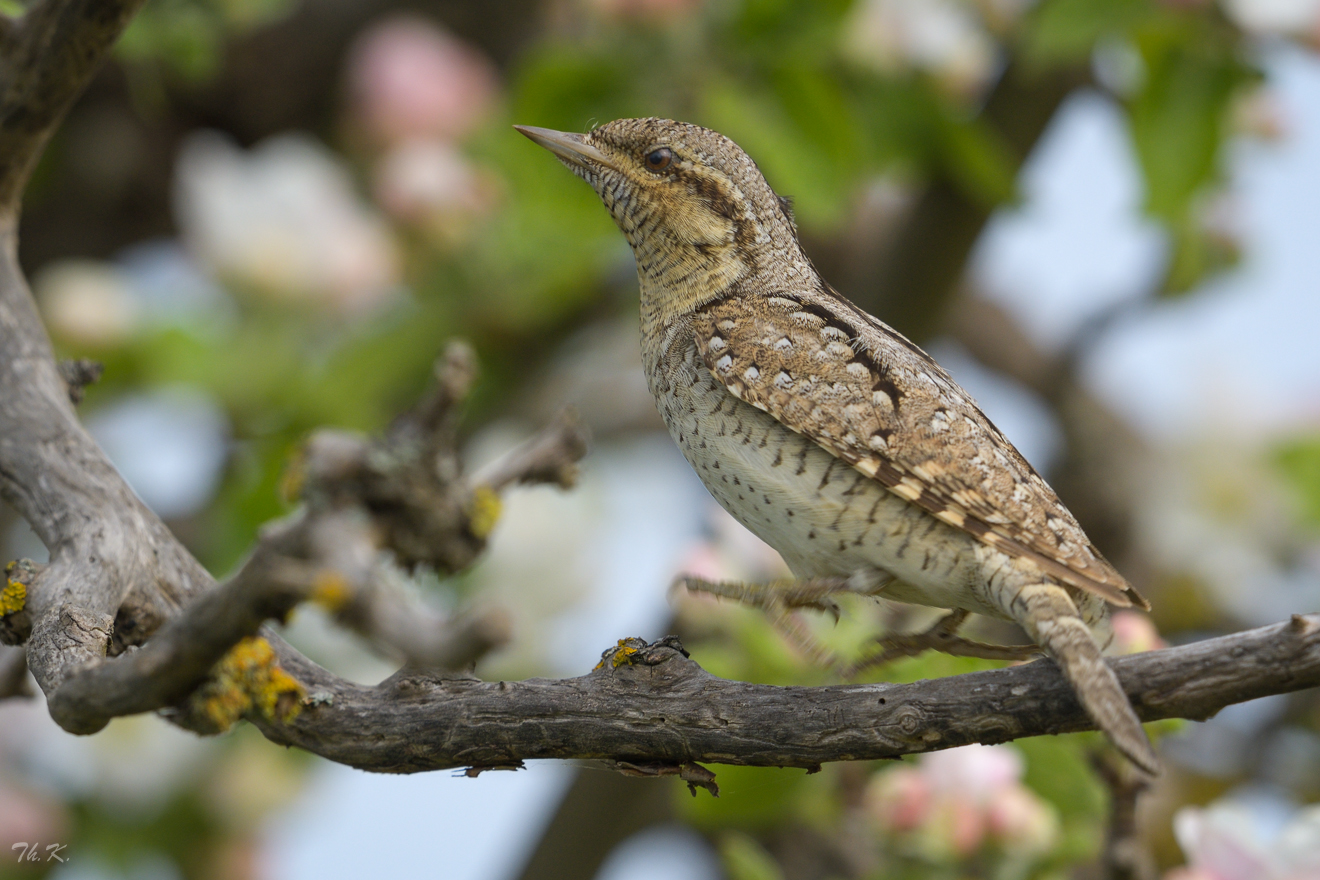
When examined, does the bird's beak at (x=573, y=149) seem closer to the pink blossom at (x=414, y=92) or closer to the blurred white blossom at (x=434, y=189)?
the blurred white blossom at (x=434, y=189)

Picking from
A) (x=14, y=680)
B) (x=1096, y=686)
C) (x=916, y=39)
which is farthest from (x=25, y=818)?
(x=916, y=39)

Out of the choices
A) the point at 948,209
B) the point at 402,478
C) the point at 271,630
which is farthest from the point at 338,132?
the point at 402,478

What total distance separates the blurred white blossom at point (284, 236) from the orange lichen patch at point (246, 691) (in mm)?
2421

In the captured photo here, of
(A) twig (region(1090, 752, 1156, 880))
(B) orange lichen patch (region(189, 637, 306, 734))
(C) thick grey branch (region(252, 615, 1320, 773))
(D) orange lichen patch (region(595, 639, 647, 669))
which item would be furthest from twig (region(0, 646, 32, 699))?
(A) twig (region(1090, 752, 1156, 880))

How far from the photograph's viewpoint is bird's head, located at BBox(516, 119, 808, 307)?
200cm

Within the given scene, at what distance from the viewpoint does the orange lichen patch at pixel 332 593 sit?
34.9 inches

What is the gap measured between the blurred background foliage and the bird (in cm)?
46

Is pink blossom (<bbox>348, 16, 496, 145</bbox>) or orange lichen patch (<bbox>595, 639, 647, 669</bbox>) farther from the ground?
orange lichen patch (<bbox>595, 639, 647, 669</bbox>)

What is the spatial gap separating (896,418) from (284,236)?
7.58 feet

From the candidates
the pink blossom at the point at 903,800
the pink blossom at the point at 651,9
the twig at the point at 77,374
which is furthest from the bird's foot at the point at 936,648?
the pink blossom at the point at 651,9

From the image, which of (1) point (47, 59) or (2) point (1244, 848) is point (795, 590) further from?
(1) point (47, 59)

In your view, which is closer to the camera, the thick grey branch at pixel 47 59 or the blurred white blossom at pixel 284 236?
the thick grey branch at pixel 47 59

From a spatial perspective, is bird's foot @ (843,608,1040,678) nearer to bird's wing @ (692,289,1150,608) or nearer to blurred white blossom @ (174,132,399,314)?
bird's wing @ (692,289,1150,608)

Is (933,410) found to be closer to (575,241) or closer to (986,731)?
(986,731)
